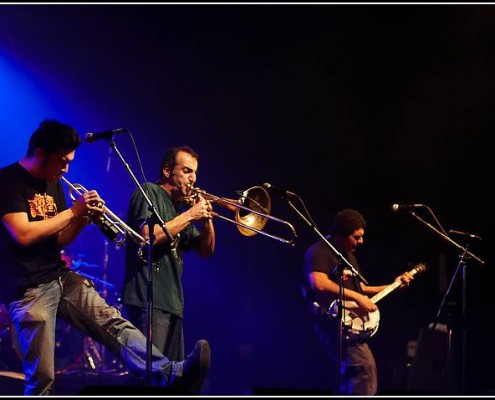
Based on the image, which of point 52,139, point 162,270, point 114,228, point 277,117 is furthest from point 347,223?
point 52,139

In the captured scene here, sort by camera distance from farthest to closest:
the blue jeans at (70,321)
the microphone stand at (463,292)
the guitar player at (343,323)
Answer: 1. the guitar player at (343,323)
2. the microphone stand at (463,292)
3. the blue jeans at (70,321)

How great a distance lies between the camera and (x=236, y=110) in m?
7.68

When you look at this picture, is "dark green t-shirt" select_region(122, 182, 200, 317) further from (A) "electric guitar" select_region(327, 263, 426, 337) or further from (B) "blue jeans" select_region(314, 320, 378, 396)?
(A) "electric guitar" select_region(327, 263, 426, 337)

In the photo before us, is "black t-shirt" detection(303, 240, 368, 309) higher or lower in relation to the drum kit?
higher

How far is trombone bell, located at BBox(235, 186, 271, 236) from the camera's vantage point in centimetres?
560

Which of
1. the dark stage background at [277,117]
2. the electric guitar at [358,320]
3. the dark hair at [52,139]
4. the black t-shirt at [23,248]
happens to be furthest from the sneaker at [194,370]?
the dark stage background at [277,117]

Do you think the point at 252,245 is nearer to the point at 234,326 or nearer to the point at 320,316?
the point at 234,326

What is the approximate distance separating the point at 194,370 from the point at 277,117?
4.11 meters

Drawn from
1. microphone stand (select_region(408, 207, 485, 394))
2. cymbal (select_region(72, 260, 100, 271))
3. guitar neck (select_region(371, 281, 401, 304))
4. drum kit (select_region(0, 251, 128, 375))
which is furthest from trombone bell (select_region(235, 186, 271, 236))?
cymbal (select_region(72, 260, 100, 271))

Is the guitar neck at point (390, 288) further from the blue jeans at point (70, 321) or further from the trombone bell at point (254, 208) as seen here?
the blue jeans at point (70, 321)

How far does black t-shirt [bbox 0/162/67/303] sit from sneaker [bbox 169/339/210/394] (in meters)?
0.95

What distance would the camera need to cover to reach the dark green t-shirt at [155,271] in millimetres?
4625

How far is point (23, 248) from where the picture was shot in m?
4.06

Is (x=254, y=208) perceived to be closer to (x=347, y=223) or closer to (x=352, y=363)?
(x=347, y=223)
